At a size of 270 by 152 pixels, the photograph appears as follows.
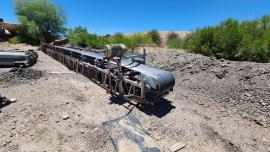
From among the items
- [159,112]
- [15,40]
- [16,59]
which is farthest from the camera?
[15,40]

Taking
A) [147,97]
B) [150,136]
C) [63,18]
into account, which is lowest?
[150,136]

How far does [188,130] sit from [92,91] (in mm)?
3075

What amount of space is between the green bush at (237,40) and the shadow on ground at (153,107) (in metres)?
5.24

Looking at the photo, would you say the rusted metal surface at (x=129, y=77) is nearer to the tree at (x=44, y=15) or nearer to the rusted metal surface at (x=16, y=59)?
the rusted metal surface at (x=16, y=59)

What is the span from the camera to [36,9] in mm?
23984

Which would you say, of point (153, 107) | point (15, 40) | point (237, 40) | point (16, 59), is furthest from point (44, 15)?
point (153, 107)

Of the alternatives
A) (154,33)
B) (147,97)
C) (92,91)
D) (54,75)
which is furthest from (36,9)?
(147,97)

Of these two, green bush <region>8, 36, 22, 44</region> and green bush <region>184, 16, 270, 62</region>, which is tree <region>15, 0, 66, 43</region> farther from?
green bush <region>184, 16, 270, 62</region>

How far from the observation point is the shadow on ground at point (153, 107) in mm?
4875

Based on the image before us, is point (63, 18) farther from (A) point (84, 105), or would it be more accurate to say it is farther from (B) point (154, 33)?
(A) point (84, 105)

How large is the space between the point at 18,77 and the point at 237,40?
30.0 feet

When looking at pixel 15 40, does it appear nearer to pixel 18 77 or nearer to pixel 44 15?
pixel 44 15

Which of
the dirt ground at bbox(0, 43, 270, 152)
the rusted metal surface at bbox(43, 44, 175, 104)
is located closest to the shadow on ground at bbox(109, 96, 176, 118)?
the dirt ground at bbox(0, 43, 270, 152)

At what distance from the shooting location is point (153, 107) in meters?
5.08
